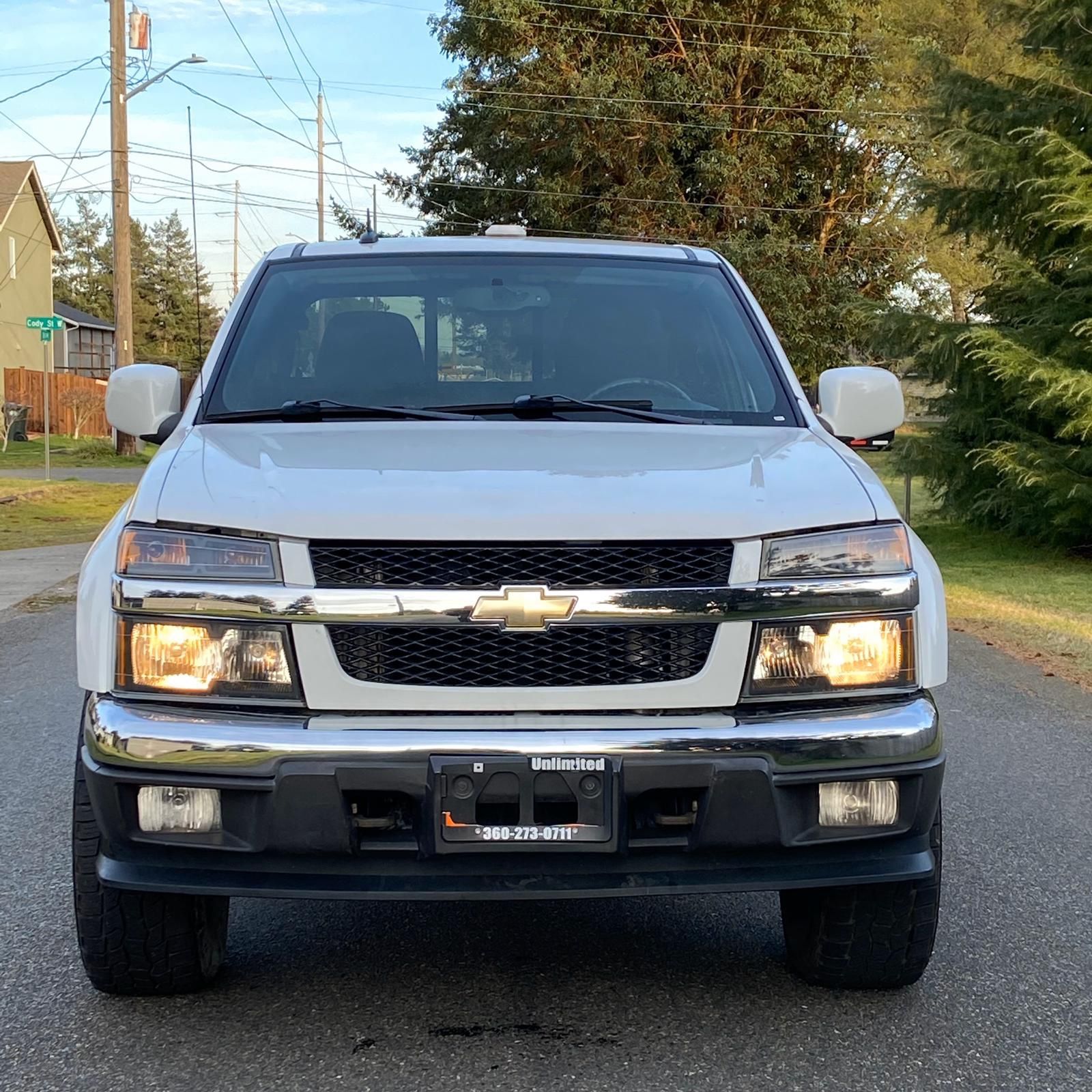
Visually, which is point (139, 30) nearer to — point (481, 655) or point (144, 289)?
point (481, 655)

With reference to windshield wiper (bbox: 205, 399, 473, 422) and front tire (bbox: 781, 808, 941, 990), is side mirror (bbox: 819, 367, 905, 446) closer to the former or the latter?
windshield wiper (bbox: 205, 399, 473, 422)

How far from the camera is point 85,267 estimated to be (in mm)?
103375

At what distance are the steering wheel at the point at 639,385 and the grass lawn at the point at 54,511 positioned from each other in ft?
34.7

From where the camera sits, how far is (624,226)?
32.8m

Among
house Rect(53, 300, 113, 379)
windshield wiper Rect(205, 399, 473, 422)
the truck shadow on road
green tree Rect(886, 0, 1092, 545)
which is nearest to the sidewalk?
windshield wiper Rect(205, 399, 473, 422)

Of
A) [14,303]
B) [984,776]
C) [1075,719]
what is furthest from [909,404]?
[14,303]

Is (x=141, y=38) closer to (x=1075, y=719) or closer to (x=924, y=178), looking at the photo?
(x=924, y=178)

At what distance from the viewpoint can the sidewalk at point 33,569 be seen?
11391 millimetres

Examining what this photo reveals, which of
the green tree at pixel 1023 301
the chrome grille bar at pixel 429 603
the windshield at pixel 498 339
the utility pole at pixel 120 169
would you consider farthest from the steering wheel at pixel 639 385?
the utility pole at pixel 120 169

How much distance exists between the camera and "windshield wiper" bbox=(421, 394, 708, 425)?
3.99 metres

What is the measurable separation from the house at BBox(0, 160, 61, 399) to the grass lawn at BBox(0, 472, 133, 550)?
24.9 m

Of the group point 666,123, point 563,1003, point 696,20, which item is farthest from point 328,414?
point 696,20

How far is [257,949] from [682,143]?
1231 inches

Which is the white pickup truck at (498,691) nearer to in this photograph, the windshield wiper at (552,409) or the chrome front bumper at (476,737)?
the chrome front bumper at (476,737)
